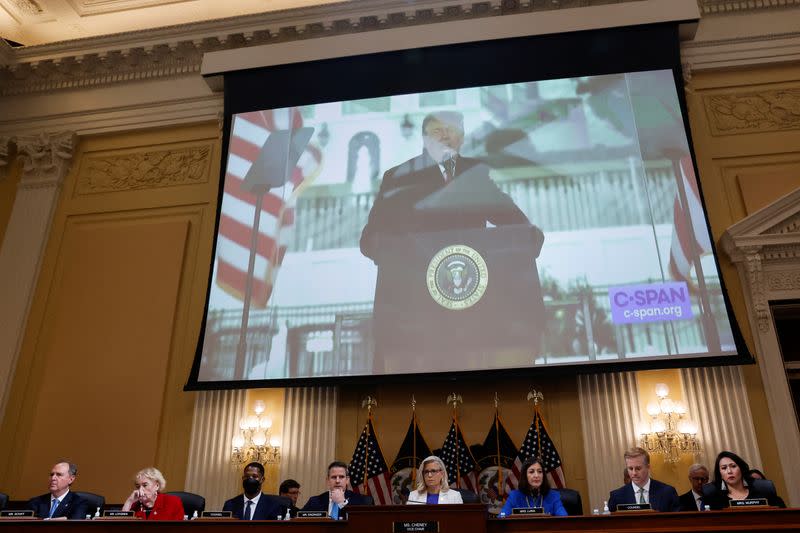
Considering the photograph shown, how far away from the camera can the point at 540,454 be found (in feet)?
21.2

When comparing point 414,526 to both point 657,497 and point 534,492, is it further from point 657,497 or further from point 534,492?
point 657,497

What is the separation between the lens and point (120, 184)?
9000mm

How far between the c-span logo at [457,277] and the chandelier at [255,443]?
7.15 feet

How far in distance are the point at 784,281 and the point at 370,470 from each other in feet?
14.7

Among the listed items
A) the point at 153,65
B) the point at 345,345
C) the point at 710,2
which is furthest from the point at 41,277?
the point at 710,2

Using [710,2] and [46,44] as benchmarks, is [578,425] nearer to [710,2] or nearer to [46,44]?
[710,2]

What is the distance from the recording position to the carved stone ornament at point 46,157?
9156 millimetres

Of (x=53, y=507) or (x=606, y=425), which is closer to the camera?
(x=53, y=507)

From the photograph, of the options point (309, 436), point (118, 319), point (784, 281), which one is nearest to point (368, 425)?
point (309, 436)

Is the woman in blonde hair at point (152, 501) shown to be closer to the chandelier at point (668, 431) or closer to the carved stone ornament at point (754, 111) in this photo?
the chandelier at point (668, 431)

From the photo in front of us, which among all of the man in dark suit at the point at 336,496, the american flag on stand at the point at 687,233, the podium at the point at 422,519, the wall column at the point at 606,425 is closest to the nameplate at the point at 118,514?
the man in dark suit at the point at 336,496

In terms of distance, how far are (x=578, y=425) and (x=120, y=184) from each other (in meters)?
6.41

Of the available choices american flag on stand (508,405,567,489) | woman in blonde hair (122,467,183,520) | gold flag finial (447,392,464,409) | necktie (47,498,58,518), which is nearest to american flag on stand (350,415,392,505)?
gold flag finial (447,392,464,409)

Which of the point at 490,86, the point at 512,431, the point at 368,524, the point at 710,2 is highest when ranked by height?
the point at 710,2
